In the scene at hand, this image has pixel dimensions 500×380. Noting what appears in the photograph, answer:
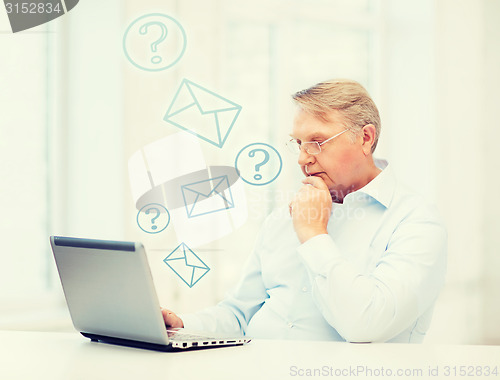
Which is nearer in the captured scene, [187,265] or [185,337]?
[185,337]

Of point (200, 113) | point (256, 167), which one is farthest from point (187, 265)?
point (200, 113)

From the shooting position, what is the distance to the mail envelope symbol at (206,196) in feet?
8.68

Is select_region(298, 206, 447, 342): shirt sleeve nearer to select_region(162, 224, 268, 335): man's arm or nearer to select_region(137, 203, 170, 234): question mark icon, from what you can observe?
select_region(162, 224, 268, 335): man's arm

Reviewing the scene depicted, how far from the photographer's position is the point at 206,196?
2.67 m

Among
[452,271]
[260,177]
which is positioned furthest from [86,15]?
[452,271]

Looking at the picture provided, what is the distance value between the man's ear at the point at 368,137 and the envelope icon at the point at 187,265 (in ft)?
3.72

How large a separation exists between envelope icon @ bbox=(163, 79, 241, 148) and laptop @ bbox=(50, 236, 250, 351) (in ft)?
4.53

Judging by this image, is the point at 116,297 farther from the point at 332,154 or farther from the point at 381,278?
the point at 332,154

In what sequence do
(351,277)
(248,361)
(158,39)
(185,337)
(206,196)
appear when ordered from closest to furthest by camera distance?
(248,361) < (185,337) < (351,277) < (158,39) < (206,196)

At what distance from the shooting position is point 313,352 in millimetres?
1176

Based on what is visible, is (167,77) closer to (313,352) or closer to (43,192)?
(43,192)

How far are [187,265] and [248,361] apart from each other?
1545 mm

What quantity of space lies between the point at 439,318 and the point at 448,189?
0.71 meters

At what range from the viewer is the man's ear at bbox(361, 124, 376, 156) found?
5.37 ft
